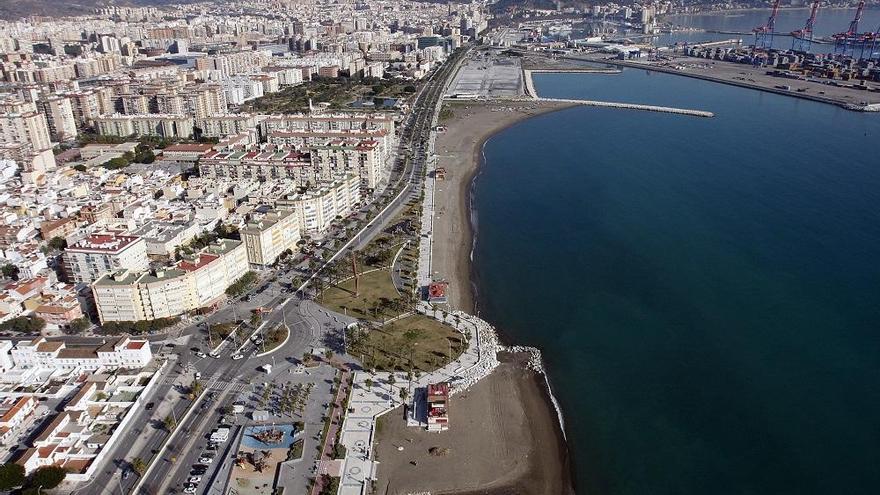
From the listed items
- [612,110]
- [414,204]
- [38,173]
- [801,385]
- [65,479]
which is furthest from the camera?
[612,110]

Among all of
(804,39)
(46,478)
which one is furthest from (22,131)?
(804,39)

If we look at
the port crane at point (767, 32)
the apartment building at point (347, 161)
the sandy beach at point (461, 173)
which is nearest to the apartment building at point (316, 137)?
the apartment building at point (347, 161)

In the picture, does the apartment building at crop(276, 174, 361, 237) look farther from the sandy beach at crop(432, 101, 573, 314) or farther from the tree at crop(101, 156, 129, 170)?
the tree at crop(101, 156, 129, 170)

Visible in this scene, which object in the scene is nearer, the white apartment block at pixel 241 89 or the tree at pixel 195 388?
the tree at pixel 195 388

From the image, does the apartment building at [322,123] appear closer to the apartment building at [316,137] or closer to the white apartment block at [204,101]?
the apartment building at [316,137]

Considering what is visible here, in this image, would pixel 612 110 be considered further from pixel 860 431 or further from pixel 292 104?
pixel 860 431

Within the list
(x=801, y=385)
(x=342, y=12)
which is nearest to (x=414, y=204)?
(x=801, y=385)

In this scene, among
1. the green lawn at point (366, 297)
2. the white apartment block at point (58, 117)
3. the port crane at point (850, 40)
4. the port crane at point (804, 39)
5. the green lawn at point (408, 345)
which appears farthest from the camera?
the port crane at point (804, 39)

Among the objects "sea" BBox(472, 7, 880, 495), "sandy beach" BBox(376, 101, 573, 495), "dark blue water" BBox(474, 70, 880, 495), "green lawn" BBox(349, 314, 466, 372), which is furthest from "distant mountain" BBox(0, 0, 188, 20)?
"sandy beach" BBox(376, 101, 573, 495)
